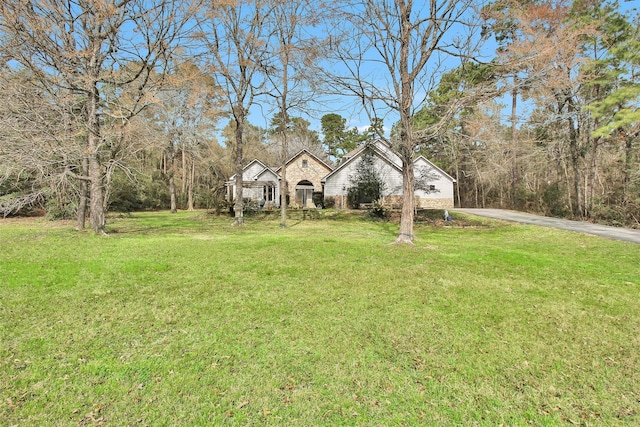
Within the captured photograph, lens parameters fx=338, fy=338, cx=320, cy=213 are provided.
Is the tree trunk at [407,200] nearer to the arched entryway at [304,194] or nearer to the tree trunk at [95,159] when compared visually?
the tree trunk at [95,159]

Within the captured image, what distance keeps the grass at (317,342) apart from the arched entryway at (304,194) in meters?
24.6

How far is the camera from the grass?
110 inches

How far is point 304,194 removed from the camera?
32094 millimetres

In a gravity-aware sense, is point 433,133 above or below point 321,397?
above

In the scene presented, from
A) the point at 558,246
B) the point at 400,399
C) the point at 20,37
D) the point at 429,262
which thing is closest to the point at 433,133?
the point at 429,262

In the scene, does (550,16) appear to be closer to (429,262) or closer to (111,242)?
(429,262)

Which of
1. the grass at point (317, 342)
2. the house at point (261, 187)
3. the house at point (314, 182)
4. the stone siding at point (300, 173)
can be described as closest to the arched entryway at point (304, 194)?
the house at point (314, 182)

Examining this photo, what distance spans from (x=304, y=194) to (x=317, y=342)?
28422 mm

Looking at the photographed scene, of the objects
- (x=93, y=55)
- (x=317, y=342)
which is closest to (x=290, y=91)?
(x=93, y=55)

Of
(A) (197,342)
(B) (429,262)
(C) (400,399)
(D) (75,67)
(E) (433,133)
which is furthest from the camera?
(D) (75,67)

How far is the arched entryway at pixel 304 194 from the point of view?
1256 inches

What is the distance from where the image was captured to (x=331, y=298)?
209 inches

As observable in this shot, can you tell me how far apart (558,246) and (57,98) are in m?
15.6

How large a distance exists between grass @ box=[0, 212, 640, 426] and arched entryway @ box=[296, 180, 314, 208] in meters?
24.6
